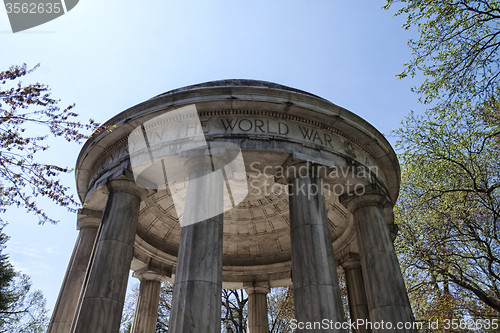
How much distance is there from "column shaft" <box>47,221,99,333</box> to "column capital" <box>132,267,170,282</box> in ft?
24.7

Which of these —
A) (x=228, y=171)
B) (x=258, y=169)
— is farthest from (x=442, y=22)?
(x=228, y=171)

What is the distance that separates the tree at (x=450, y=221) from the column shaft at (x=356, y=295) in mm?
6082

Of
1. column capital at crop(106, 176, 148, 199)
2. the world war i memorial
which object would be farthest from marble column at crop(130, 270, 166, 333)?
column capital at crop(106, 176, 148, 199)

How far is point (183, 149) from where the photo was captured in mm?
17281

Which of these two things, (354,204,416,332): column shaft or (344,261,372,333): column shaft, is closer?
(354,204,416,332): column shaft

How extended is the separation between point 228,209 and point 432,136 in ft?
62.9

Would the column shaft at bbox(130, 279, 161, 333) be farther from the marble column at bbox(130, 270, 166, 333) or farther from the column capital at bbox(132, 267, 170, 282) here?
the column capital at bbox(132, 267, 170, 282)

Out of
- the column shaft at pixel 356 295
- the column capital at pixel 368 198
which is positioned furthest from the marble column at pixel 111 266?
the column shaft at pixel 356 295

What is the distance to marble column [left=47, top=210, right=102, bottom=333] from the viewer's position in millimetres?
19172

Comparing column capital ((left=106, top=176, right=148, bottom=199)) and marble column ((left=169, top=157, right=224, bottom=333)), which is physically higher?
column capital ((left=106, top=176, right=148, bottom=199))

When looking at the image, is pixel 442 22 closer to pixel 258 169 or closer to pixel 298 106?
pixel 298 106

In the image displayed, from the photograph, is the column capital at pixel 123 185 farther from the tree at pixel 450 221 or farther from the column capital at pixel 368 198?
the tree at pixel 450 221

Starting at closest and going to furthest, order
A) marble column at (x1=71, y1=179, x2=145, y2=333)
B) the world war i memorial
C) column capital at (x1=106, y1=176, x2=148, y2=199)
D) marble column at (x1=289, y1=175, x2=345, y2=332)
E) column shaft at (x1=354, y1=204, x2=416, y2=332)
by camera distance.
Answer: marble column at (x1=289, y1=175, x2=345, y2=332), the world war i memorial, marble column at (x1=71, y1=179, x2=145, y2=333), column shaft at (x1=354, y1=204, x2=416, y2=332), column capital at (x1=106, y1=176, x2=148, y2=199)

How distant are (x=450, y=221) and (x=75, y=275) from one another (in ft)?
92.8
